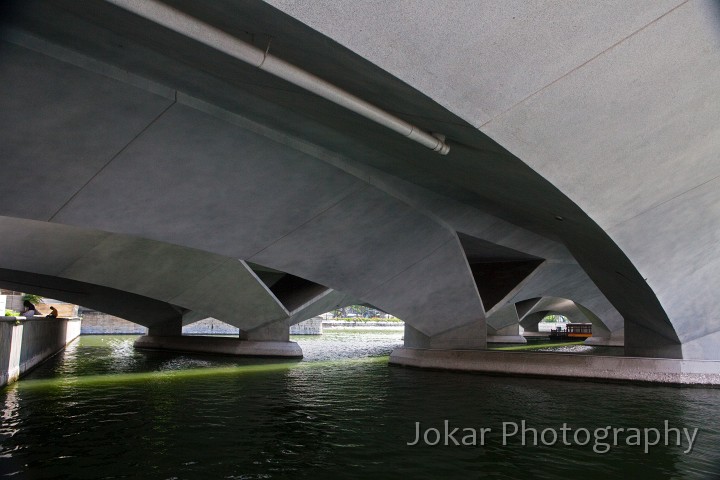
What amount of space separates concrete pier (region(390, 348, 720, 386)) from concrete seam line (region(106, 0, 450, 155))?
12.8m

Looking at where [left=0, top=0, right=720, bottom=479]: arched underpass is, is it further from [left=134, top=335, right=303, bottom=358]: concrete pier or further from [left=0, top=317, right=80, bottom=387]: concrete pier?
[left=134, top=335, right=303, bottom=358]: concrete pier

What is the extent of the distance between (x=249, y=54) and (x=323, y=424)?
7069 mm

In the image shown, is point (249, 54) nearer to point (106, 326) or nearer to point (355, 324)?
point (106, 326)

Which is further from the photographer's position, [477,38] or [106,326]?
[106,326]

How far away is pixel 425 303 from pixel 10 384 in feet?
45.0

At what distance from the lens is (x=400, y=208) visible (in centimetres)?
1759

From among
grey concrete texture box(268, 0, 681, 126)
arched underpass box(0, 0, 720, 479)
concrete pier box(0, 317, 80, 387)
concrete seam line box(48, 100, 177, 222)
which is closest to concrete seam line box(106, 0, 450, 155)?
arched underpass box(0, 0, 720, 479)

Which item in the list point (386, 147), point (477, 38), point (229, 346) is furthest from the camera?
point (229, 346)

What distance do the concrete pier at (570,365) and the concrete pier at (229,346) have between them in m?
7.48

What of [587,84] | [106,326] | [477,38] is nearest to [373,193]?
[587,84]

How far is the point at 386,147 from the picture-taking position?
1251 cm

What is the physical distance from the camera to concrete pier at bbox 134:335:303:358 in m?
30.4

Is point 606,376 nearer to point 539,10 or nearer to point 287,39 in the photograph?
point 539,10

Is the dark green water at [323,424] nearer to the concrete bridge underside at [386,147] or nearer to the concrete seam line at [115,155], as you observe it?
the concrete bridge underside at [386,147]
